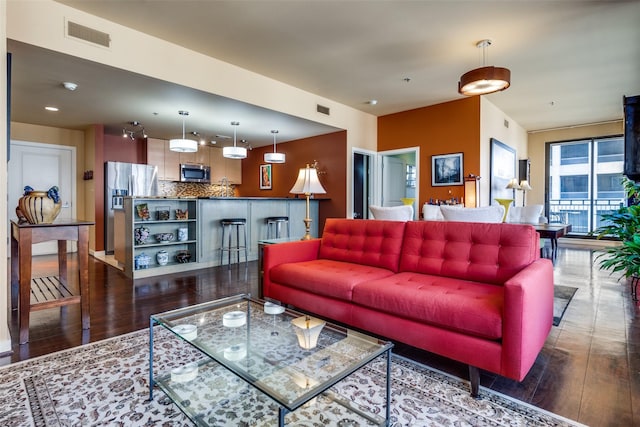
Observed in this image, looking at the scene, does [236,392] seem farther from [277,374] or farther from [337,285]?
[337,285]

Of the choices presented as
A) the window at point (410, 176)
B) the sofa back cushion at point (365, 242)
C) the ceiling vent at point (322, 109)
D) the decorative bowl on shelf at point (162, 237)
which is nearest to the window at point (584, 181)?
the window at point (410, 176)

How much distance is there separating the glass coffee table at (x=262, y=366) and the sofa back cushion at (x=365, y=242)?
3.64 ft

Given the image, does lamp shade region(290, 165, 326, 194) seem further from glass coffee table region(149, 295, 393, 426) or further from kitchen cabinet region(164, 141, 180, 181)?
kitchen cabinet region(164, 141, 180, 181)

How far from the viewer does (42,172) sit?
637 centimetres

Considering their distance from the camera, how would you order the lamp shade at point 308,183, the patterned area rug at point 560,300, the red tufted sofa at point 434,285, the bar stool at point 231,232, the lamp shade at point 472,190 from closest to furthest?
1. the red tufted sofa at point 434,285
2. the patterned area rug at point 560,300
3. the lamp shade at point 308,183
4. the bar stool at point 231,232
5. the lamp shade at point 472,190

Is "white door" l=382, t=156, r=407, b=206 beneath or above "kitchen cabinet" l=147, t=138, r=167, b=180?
beneath

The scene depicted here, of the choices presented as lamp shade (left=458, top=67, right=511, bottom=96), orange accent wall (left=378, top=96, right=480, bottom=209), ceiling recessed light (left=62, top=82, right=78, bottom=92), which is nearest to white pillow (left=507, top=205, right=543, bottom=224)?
orange accent wall (left=378, top=96, right=480, bottom=209)

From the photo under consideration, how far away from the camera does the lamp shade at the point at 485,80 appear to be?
11.4 ft

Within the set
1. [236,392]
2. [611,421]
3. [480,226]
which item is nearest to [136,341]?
[236,392]

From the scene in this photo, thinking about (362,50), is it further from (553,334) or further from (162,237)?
(162,237)

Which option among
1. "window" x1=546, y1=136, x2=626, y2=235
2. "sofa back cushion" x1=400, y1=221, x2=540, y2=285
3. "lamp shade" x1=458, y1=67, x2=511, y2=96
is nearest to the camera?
"sofa back cushion" x1=400, y1=221, x2=540, y2=285

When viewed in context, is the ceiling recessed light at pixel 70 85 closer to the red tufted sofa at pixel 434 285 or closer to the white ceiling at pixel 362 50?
the white ceiling at pixel 362 50

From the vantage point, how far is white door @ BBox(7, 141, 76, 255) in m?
6.09

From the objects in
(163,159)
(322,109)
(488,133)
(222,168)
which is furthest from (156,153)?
(488,133)
